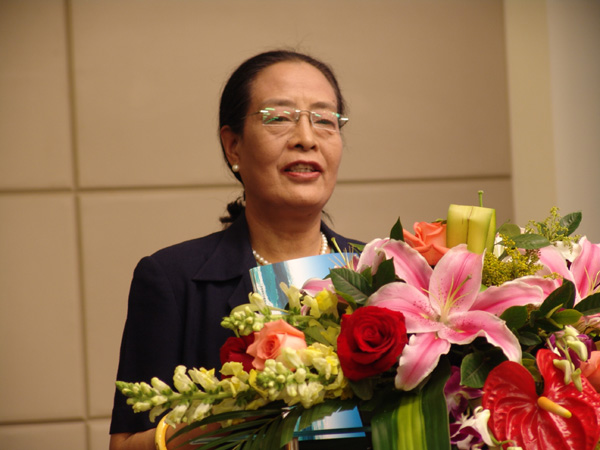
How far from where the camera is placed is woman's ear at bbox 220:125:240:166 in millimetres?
1468

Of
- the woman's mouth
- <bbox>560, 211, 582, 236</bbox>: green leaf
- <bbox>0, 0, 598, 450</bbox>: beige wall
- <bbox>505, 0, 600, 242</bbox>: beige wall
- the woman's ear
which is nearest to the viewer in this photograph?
<bbox>560, 211, 582, 236</bbox>: green leaf

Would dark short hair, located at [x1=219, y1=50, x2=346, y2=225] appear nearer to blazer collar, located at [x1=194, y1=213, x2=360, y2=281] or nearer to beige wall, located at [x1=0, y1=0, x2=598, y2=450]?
blazer collar, located at [x1=194, y1=213, x2=360, y2=281]

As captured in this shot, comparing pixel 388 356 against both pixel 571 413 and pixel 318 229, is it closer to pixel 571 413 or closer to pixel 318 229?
pixel 571 413

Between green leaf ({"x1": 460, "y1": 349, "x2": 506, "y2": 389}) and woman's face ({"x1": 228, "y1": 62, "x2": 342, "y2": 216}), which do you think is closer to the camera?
green leaf ({"x1": 460, "y1": 349, "x2": 506, "y2": 389})

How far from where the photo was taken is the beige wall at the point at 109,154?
245 centimetres

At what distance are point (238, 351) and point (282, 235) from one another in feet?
2.37

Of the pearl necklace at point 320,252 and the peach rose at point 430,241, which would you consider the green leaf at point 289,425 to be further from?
the pearl necklace at point 320,252

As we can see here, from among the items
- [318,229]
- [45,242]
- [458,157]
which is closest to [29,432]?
[45,242]

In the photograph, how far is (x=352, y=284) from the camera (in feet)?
2.22

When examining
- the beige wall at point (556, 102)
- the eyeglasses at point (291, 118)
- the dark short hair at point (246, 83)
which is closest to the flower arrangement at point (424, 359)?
the eyeglasses at point (291, 118)

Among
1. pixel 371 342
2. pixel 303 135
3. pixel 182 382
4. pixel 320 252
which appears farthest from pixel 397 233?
pixel 320 252

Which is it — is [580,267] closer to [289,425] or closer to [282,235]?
[289,425]

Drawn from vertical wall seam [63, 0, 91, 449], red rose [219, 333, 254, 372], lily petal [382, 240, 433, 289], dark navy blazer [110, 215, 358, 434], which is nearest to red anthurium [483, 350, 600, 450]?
lily petal [382, 240, 433, 289]

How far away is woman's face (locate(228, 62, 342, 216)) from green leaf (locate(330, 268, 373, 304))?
2.16 feet
